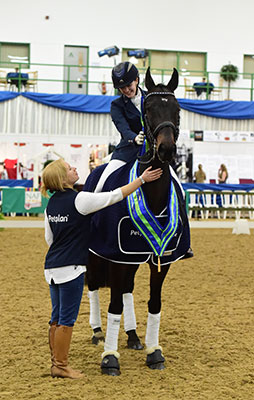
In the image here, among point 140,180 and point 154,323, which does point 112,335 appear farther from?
point 140,180

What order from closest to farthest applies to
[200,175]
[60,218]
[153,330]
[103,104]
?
[60,218] < [153,330] < [200,175] < [103,104]

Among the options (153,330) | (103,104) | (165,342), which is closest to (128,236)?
(153,330)

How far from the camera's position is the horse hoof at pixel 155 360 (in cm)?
450

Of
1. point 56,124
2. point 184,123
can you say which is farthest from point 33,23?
point 184,123

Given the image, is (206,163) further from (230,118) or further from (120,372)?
(120,372)

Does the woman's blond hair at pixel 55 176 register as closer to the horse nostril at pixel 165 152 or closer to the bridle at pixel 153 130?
the bridle at pixel 153 130

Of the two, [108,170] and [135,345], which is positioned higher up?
[108,170]

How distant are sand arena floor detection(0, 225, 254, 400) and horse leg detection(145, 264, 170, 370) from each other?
83 mm

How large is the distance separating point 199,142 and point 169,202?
18.8m

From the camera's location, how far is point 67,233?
410cm

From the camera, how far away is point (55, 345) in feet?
13.4

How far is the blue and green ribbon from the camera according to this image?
4340 mm

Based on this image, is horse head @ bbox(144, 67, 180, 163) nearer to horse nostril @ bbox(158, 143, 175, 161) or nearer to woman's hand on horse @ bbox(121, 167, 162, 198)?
horse nostril @ bbox(158, 143, 175, 161)

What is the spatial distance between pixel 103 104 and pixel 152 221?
1861 cm
